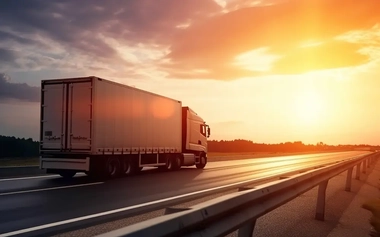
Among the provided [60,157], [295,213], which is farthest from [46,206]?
[60,157]

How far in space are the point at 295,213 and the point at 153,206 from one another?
3.90 meters

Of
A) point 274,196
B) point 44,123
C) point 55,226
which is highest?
point 44,123

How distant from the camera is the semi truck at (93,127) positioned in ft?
72.8

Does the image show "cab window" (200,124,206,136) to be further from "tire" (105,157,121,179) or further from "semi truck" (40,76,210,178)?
"tire" (105,157,121,179)

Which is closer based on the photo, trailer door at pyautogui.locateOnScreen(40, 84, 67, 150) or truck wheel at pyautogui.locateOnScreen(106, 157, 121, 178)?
trailer door at pyautogui.locateOnScreen(40, 84, 67, 150)

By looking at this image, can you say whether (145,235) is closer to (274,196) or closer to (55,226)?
(274,196)

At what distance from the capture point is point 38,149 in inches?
924

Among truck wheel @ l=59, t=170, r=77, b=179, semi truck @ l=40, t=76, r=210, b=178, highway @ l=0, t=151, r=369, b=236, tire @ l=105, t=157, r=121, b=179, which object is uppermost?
semi truck @ l=40, t=76, r=210, b=178

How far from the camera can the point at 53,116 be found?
22984 millimetres

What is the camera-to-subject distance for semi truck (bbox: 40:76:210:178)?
22188 millimetres

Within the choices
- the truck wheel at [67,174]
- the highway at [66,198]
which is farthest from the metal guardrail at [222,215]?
the truck wheel at [67,174]

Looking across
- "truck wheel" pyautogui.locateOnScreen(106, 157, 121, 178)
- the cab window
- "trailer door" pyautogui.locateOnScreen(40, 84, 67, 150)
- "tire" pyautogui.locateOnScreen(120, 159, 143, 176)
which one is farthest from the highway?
the cab window

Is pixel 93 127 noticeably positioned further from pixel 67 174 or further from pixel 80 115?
pixel 67 174

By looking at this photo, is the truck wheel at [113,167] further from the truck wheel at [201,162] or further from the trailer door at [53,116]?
the truck wheel at [201,162]
